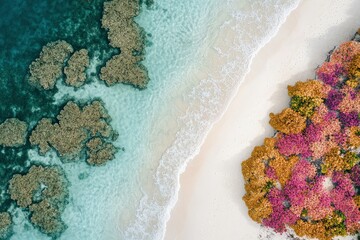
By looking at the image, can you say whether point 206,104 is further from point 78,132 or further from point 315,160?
point 78,132

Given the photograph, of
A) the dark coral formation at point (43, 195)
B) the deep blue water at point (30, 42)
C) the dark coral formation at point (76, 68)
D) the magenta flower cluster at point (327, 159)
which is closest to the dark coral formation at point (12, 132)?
the deep blue water at point (30, 42)

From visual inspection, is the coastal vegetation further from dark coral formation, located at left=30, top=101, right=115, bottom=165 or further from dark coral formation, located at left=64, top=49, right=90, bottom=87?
dark coral formation, located at left=64, top=49, right=90, bottom=87

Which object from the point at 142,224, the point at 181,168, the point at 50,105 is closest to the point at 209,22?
the point at 181,168

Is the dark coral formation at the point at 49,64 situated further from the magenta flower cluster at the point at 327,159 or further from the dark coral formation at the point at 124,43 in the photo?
the magenta flower cluster at the point at 327,159

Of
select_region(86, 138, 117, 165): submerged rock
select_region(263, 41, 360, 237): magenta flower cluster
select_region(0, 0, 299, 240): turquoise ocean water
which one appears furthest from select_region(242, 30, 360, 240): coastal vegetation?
select_region(86, 138, 117, 165): submerged rock

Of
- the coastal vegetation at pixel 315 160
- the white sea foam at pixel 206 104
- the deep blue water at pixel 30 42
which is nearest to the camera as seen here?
the coastal vegetation at pixel 315 160

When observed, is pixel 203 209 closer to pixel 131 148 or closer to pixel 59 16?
pixel 131 148
